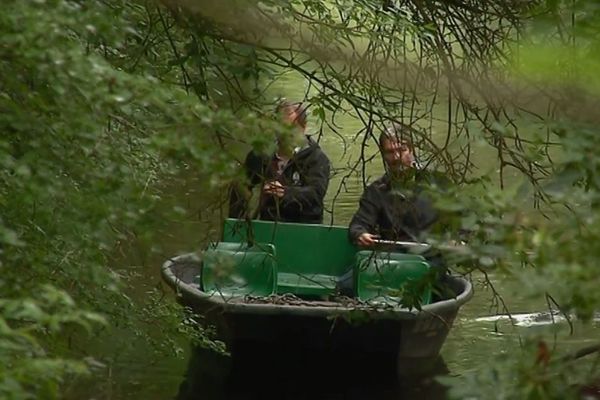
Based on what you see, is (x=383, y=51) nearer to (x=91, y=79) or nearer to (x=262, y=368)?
(x=91, y=79)

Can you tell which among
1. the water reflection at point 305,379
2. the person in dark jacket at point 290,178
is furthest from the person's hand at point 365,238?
the water reflection at point 305,379

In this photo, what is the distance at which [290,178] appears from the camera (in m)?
7.36

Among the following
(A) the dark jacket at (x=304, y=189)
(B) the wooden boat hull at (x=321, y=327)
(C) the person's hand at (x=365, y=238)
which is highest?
(A) the dark jacket at (x=304, y=189)

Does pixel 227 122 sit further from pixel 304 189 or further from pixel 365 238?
pixel 365 238

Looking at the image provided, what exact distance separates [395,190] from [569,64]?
201cm

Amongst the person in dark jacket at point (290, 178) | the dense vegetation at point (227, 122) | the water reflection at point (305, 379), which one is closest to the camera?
the dense vegetation at point (227, 122)

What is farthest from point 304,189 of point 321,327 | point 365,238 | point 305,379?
point 305,379

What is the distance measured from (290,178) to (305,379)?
2.49m

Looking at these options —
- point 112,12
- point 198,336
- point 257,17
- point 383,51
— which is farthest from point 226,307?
point 112,12

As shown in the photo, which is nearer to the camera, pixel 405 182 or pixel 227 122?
pixel 227 122

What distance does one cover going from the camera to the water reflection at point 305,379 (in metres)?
9.40

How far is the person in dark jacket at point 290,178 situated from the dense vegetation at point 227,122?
145mm

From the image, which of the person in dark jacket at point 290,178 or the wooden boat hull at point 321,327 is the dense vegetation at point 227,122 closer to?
the person in dark jacket at point 290,178

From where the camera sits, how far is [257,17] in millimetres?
4754
